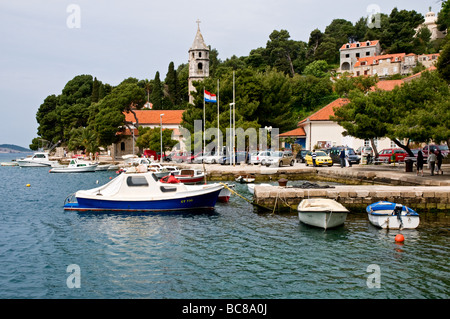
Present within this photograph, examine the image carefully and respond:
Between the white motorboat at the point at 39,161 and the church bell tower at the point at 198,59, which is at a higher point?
the church bell tower at the point at 198,59

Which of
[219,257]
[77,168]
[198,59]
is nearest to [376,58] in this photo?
[198,59]

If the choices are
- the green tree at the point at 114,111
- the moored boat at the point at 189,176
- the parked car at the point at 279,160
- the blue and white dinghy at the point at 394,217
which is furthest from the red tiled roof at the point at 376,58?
the blue and white dinghy at the point at 394,217

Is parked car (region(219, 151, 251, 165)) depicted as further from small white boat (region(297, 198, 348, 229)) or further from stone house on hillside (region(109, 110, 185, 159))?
stone house on hillside (region(109, 110, 185, 159))

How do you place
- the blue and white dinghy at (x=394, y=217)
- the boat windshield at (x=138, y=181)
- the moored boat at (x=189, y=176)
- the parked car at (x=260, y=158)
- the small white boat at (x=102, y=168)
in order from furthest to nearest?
the small white boat at (x=102, y=168)
the parked car at (x=260, y=158)
the moored boat at (x=189, y=176)
the boat windshield at (x=138, y=181)
the blue and white dinghy at (x=394, y=217)

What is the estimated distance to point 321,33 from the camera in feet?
394

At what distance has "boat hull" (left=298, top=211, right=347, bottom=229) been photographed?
16516 millimetres

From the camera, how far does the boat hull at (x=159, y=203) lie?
2069 centimetres

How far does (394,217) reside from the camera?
55.0ft

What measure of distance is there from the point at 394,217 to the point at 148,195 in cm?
1188

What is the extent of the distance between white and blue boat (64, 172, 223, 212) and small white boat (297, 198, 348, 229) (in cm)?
564

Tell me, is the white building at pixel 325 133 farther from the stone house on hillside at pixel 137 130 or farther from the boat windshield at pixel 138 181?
the boat windshield at pixel 138 181

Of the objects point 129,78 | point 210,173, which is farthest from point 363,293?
point 129,78

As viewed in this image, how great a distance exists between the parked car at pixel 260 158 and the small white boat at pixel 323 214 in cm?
2607
